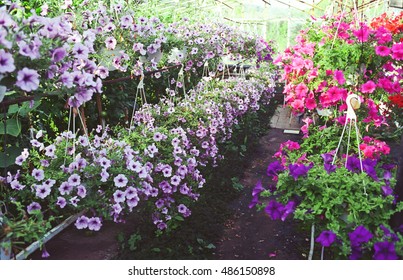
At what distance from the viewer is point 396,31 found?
Result: 9.53 feet

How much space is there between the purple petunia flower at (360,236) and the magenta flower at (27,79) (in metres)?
1.20

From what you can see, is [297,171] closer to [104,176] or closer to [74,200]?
[104,176]

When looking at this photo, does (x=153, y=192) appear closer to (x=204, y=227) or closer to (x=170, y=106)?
(x=204, y=227)

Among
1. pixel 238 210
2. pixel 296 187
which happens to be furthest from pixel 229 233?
pixel 296 187

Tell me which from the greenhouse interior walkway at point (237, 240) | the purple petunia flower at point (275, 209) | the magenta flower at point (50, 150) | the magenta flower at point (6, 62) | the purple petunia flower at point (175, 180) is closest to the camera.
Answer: the magenta flower at point (6, 62)

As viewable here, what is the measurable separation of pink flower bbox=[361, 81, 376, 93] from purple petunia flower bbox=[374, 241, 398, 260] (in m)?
1.39

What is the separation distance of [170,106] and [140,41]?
73 centimetres

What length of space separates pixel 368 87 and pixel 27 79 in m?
2.05

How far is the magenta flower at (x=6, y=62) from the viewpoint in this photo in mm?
1220

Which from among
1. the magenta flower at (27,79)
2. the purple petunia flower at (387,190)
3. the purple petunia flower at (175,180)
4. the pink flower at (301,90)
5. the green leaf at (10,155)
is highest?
the magenta flower at (27,79)

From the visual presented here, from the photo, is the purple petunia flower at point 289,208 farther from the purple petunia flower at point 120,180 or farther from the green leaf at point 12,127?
the green leaf at point 12,127

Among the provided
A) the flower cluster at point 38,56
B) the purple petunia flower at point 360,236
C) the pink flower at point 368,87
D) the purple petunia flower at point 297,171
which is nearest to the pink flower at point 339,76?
the pink flower at point 368,87

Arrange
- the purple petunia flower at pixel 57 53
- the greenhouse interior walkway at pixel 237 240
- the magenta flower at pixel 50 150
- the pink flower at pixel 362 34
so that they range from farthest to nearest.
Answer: the pink flower at pixel 362 34
the greenhouse interior walkway at pixel 237 240
the magenta flower at pixel 50 150
the purple petunia flower at pixel 57 53

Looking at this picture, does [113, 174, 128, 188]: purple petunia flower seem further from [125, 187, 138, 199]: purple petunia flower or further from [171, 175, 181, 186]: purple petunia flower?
[171, 175, 181, 186]: purple petunia flower
